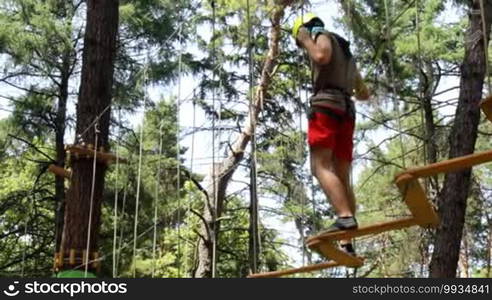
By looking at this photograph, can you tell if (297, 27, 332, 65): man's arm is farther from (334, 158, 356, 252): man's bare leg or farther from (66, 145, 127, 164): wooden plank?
(66, 145, 127, 164): wooden plank

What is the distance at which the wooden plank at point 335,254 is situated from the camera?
8.72 feet

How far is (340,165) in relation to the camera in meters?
2.85

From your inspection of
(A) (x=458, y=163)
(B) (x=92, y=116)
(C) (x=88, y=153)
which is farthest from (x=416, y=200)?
(B) (x=92, y=116)

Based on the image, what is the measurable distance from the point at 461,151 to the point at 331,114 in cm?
296

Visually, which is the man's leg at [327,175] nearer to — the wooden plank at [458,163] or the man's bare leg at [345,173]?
the man's bare leg at [345,173]

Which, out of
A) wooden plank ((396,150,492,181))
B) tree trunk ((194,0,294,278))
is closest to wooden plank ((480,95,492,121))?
wooden plank ((396,150,492,181))

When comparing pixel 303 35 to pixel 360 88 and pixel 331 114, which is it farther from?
pixel 360 88

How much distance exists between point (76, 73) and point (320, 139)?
728 centimetres

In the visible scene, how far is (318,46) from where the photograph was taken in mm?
2699

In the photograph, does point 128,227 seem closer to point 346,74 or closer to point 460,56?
point 460,56

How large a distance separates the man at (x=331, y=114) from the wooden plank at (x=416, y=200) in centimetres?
24

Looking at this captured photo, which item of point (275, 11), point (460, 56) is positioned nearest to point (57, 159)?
point (275, 11)

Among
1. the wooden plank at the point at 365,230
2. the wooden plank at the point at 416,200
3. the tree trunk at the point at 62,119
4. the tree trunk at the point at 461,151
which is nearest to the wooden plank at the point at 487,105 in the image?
the wooden plank at the point at 416,200

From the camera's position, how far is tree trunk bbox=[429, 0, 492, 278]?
531 centimetres
